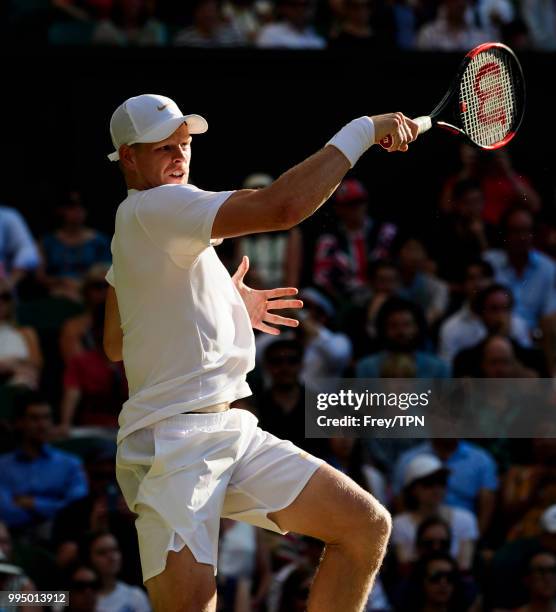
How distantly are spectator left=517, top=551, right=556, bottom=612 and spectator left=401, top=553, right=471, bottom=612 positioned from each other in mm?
307

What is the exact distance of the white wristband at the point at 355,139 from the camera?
471 cm

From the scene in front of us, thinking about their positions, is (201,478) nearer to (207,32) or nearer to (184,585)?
(184,585)

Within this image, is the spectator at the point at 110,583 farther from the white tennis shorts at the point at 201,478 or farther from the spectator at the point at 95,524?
the white tennis shorts at the point at 201,478

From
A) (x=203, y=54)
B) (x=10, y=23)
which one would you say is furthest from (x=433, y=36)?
(x=10, y=23)

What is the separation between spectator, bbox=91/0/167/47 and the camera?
1102 centimetres

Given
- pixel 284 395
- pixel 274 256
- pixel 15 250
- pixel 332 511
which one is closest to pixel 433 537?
pixel 284 395

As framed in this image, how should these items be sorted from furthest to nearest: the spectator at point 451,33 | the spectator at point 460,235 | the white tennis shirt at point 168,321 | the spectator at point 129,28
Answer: the spectator at point 451,33 → the spectator at point 129,28 → the spectator at point 460,235 → the white tennis shirt at point 168,321

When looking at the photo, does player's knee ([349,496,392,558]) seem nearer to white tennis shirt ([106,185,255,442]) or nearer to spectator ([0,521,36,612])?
white tennis shirt ([106,185,255,442])

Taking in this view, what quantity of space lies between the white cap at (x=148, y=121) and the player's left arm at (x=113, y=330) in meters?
0.59

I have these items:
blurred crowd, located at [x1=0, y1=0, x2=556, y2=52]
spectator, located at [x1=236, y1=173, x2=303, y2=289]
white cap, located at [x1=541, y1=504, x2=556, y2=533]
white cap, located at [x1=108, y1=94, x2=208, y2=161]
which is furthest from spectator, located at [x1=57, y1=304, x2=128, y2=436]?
white cap, located at [x1=108, y1=94, x2=208, y2=161]

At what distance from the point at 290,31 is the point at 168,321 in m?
6.66

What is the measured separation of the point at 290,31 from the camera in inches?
442

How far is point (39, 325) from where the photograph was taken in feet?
31.6

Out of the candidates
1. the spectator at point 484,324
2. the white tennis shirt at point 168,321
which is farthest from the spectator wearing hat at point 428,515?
the white tennis shirt at point 168,321
